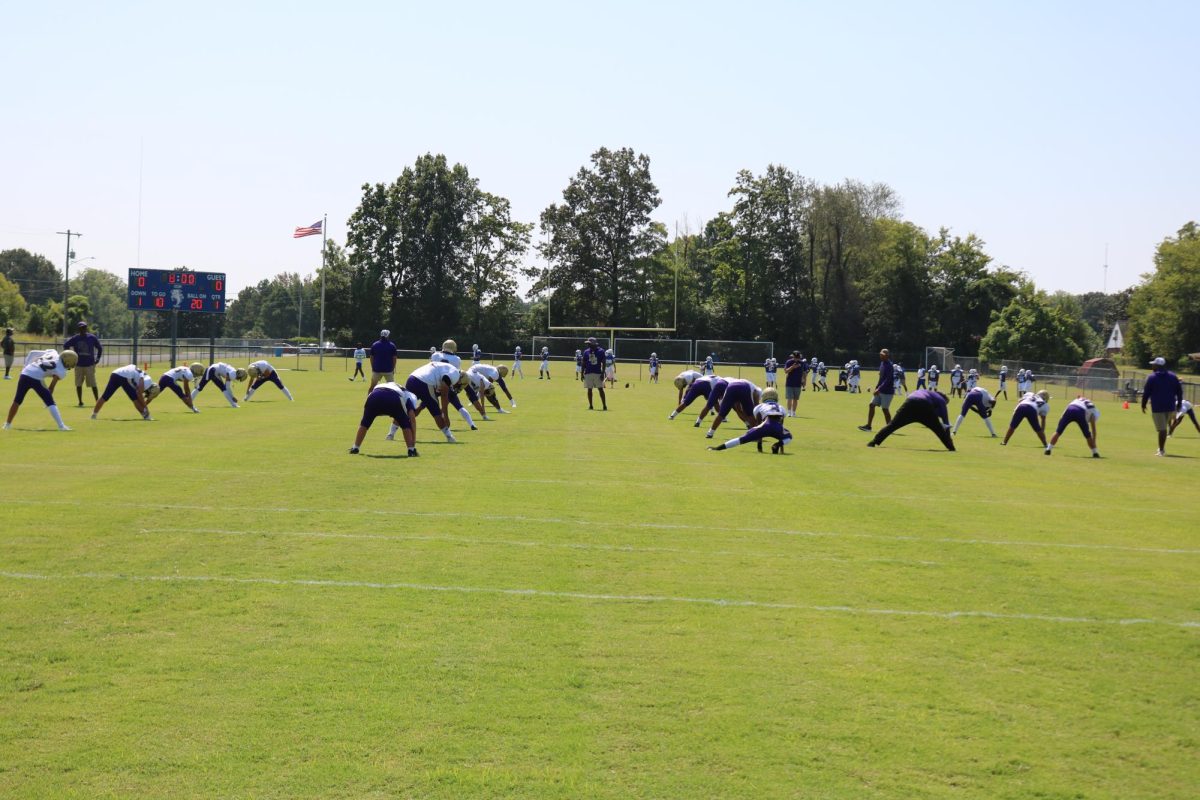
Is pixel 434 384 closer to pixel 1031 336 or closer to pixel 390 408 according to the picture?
pixel 390 408

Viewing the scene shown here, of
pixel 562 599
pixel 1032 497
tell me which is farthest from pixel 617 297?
pixel 562 599

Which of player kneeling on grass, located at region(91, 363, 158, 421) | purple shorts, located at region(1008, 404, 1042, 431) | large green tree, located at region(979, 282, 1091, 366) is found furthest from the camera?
large green tree, located at region(979, 282, 1091, 366)

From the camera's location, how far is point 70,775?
5.30 metres

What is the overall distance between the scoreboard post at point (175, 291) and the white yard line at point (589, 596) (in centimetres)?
4766

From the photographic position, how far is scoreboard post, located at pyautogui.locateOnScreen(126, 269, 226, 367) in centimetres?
5503

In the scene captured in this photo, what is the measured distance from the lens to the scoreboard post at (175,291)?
55031 mm

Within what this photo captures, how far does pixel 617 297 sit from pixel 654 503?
282ft

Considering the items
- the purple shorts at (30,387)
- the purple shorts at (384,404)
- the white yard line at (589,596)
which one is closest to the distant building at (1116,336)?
the purple shorts at (384,404)

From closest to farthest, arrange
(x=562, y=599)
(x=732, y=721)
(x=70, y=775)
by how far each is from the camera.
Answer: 1. (x=70, y=775)
2. (x=732, y=721)
3. (x=562, y=599)

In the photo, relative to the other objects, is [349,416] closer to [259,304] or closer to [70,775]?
[70,775]

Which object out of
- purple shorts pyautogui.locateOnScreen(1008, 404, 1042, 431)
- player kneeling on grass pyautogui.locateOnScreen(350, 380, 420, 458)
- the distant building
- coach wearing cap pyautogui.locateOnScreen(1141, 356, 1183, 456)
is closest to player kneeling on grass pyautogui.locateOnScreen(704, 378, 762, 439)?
purple shorts pyautogui.locateOnScreen(1008, 404, 1042, 431)

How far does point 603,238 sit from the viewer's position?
332ft

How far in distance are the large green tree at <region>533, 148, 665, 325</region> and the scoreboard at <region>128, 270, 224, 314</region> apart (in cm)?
4719

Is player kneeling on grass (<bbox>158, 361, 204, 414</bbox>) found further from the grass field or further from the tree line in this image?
the tree line
